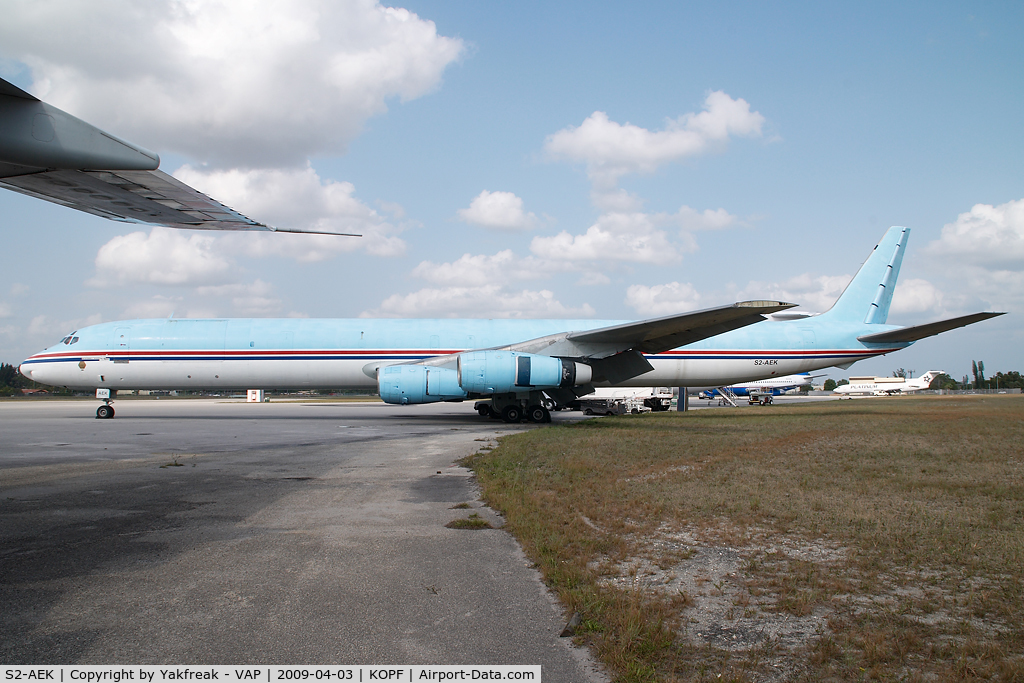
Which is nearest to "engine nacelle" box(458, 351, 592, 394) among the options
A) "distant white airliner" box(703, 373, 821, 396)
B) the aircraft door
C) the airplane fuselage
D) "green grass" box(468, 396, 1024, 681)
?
the airplane fuselage

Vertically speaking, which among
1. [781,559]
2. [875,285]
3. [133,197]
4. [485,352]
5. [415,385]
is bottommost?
[781,559]

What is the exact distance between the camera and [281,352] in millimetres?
20344

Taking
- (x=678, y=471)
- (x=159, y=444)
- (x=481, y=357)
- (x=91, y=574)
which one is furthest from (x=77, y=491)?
(x=481, y=357)

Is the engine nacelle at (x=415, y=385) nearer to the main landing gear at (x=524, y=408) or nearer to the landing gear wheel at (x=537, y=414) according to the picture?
the main landing gear at (x=524, y=408)

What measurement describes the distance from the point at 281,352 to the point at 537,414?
920 centimetres

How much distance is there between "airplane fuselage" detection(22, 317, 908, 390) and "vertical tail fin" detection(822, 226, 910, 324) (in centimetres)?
486

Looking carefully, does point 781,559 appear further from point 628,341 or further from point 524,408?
point 524,408

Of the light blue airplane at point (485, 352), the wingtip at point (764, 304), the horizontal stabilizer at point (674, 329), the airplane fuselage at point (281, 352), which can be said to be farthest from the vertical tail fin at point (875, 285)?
the wingtip at point (764, 304)

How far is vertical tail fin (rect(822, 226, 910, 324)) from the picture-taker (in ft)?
77.2

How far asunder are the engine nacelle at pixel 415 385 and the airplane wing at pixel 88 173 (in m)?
11.1

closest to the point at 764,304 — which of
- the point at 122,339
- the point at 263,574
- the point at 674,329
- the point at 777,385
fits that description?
the point at 674,329

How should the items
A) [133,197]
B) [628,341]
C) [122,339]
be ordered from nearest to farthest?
1. [133,197]
2. [628,341]
3. [122,339]

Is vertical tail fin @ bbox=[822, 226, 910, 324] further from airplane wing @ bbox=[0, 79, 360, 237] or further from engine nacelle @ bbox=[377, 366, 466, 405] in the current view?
airplane wing @ bbox=[0, 79, 360, 237]

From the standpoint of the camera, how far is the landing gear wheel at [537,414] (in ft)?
60.6
